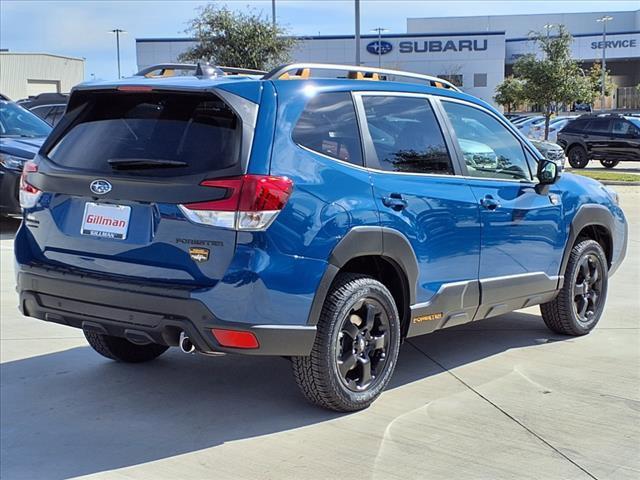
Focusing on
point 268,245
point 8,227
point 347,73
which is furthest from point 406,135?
point 8,227

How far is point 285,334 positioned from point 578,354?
2.72 m

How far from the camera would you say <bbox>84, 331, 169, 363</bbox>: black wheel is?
17.3 feet

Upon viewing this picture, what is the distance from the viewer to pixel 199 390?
4.91 m

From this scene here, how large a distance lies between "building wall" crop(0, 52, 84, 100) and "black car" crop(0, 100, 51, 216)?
40.6 m

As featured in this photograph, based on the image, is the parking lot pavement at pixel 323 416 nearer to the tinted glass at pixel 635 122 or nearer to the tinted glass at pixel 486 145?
the tinted glass at pixel 486 145

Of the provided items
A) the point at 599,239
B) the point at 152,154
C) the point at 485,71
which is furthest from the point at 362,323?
the point at 485,71

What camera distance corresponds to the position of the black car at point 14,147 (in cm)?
1062

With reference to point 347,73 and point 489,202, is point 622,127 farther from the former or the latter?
point 347,73

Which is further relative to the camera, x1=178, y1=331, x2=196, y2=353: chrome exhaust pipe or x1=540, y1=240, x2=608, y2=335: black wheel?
x1=540, y1=240, x2=608, y2=335: black wheel

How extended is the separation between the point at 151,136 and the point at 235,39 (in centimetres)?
2326

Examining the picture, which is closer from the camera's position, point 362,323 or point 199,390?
point 362,323

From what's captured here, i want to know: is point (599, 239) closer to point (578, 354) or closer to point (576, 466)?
point (578, 354)

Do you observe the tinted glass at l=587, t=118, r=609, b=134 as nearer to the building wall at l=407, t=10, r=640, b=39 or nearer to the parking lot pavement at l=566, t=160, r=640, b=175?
the parking lot pavement at l=566, t=160, r=640, b=175

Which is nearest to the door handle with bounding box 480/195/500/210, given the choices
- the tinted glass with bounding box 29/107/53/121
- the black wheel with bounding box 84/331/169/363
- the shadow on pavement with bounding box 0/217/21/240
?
the black wheel with bounding box 84/331/169/363
